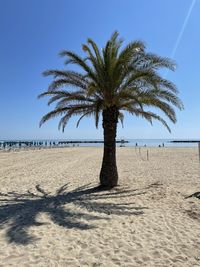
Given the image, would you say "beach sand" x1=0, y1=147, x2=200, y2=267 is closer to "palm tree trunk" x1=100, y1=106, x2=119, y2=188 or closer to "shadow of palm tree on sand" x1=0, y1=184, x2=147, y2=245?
"shadow of palm tree on sand" x1=0, y1=184, x2=147, y2=245

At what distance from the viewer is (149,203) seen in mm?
8898

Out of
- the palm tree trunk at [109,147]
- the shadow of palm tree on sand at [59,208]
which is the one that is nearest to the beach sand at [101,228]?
the shadow of palm tree on sand at [59,208]

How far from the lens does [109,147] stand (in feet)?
38.6

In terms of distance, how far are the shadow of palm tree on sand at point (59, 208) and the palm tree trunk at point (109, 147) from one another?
0.62m

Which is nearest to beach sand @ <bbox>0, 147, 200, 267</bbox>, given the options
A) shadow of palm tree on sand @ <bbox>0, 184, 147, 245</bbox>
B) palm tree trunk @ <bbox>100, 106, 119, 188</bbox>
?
shadow of palm tree on sand @ <bbox>0, 184, 147, 245</bbox>

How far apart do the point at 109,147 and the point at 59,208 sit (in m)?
4.04

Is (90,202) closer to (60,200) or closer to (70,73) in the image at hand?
(60,200)

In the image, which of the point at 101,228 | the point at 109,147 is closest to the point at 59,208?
the point at 101,228

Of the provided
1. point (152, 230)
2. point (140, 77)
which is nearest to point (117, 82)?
point (140, 77)

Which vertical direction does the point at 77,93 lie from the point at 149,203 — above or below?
above

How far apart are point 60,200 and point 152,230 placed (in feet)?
13.4

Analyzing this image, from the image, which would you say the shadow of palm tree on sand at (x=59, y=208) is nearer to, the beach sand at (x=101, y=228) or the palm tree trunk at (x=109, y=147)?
the beach sand at (x=101, y=228)

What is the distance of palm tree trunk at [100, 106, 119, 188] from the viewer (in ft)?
38.3

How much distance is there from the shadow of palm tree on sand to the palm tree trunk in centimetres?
62
